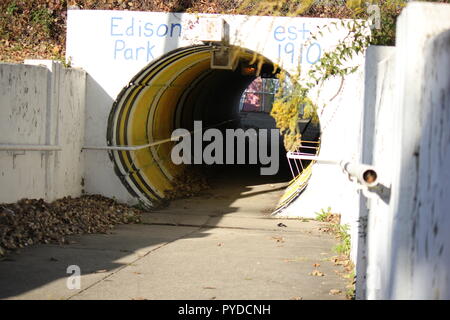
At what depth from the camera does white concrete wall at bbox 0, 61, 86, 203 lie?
31.4 ft

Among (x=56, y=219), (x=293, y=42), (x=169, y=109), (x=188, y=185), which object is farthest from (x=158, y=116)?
(x=56, y=219)

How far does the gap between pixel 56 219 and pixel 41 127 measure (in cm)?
164

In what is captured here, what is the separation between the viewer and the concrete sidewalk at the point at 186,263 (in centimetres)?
664

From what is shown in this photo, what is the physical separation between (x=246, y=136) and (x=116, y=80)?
14.9 metres

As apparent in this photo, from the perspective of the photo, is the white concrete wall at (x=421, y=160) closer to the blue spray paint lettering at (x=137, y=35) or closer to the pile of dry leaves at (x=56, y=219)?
the pile of dry leaves at (x=56, y=219)

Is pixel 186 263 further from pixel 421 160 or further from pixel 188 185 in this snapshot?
pixel 188 185

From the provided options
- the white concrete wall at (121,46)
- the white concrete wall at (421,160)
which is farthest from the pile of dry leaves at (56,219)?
the white concrete wall at (421,160)

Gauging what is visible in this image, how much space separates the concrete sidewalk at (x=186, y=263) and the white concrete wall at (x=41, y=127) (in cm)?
131

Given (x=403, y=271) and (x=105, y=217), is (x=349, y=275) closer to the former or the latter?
(x=403, y=271)

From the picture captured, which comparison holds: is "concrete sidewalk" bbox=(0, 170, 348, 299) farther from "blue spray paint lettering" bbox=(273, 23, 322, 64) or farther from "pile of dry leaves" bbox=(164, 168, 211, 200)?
"blue spray paint lettering" bbox=(273, 23, 322, 64)

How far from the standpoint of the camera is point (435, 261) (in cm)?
353

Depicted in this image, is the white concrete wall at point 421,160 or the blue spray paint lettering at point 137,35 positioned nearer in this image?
the white concrete wall at point 421,160
